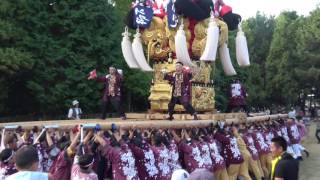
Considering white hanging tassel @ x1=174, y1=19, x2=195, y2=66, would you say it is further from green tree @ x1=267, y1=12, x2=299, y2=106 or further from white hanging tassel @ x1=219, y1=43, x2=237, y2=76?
green tree @ x1=267, y1=12, x2=299, y2=106

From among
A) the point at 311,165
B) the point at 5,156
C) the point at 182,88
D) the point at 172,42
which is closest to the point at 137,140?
the point at 5,156

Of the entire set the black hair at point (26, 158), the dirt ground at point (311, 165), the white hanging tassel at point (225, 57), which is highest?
the white hanging tassel at point (225, 57)

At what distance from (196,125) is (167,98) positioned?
4.54 meters

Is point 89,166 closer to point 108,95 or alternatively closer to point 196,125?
point 196,125

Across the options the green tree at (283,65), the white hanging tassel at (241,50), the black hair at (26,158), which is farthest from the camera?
the green tree at (283,65)

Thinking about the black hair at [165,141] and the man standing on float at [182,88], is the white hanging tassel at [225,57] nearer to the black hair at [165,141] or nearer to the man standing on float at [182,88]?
the man standing on float at [182,88]

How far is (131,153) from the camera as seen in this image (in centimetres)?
663

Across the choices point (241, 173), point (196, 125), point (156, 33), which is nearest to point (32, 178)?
point (196, 125)

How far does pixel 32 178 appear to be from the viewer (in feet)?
13.0

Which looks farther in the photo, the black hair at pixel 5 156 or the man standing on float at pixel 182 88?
the man standing on float at pixel 182 88

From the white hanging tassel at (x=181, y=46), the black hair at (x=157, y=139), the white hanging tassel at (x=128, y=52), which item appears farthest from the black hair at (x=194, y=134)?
the white hanging tassel at (x=128, y=52)

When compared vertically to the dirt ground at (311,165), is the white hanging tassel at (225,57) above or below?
above

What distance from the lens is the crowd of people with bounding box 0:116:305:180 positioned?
548 centimetres

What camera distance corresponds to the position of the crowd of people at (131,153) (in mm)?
5477
